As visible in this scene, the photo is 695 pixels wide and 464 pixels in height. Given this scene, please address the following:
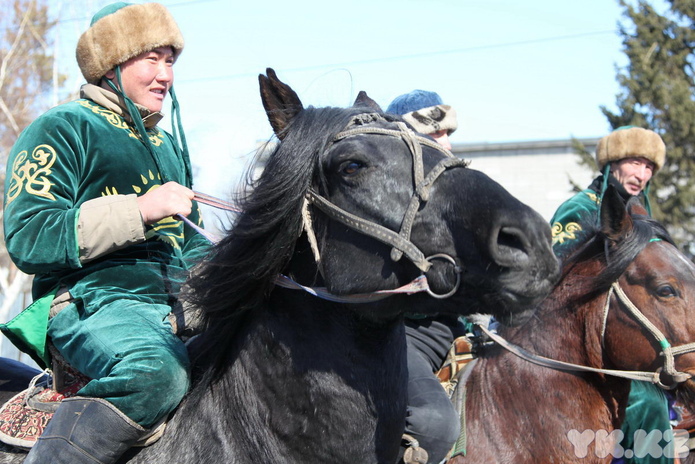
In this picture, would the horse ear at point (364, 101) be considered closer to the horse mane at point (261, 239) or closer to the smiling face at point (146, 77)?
the horse mane at point (261, 239)

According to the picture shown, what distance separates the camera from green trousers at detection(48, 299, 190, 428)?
2.31 m

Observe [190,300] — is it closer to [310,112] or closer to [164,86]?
[310,112]

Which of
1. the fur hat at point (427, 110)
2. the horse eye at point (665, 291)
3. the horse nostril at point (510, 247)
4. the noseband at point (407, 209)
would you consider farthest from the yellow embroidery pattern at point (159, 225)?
the horse eye at point (665, 291)

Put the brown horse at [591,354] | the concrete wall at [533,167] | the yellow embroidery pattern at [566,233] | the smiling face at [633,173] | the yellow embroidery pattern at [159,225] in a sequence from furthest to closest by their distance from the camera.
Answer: the concrete wall at [533,167] → the smiling face at [633,173] → the yellow embroidery pattern at [566,233] → the brown horse at [591,354] → the yellow embroidery pattern at [159,225]

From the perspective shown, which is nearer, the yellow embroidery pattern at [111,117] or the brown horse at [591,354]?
the yellow embroidery pattern at [111,117]

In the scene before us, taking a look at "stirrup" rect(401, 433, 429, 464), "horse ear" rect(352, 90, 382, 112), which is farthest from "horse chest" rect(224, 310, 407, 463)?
"horse ear" rect(352, 90, 382, 112)

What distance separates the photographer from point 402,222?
2.21 meters

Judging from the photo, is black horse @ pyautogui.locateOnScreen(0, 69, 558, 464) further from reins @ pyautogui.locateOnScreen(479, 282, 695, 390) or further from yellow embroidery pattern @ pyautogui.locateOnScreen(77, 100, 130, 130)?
reins @ pyautogui.locateOnScreen(479, 282, 695, 390)

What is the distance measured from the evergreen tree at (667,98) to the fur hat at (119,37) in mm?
16365

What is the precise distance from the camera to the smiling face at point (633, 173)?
623 cm

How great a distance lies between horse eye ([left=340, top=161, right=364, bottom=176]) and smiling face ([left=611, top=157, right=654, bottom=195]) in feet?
14.9

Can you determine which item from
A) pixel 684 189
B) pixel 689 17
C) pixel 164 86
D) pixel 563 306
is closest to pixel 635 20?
pixel 689 17

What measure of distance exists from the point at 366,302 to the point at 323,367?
27 centimetres

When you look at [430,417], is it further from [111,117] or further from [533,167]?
[533,167]
